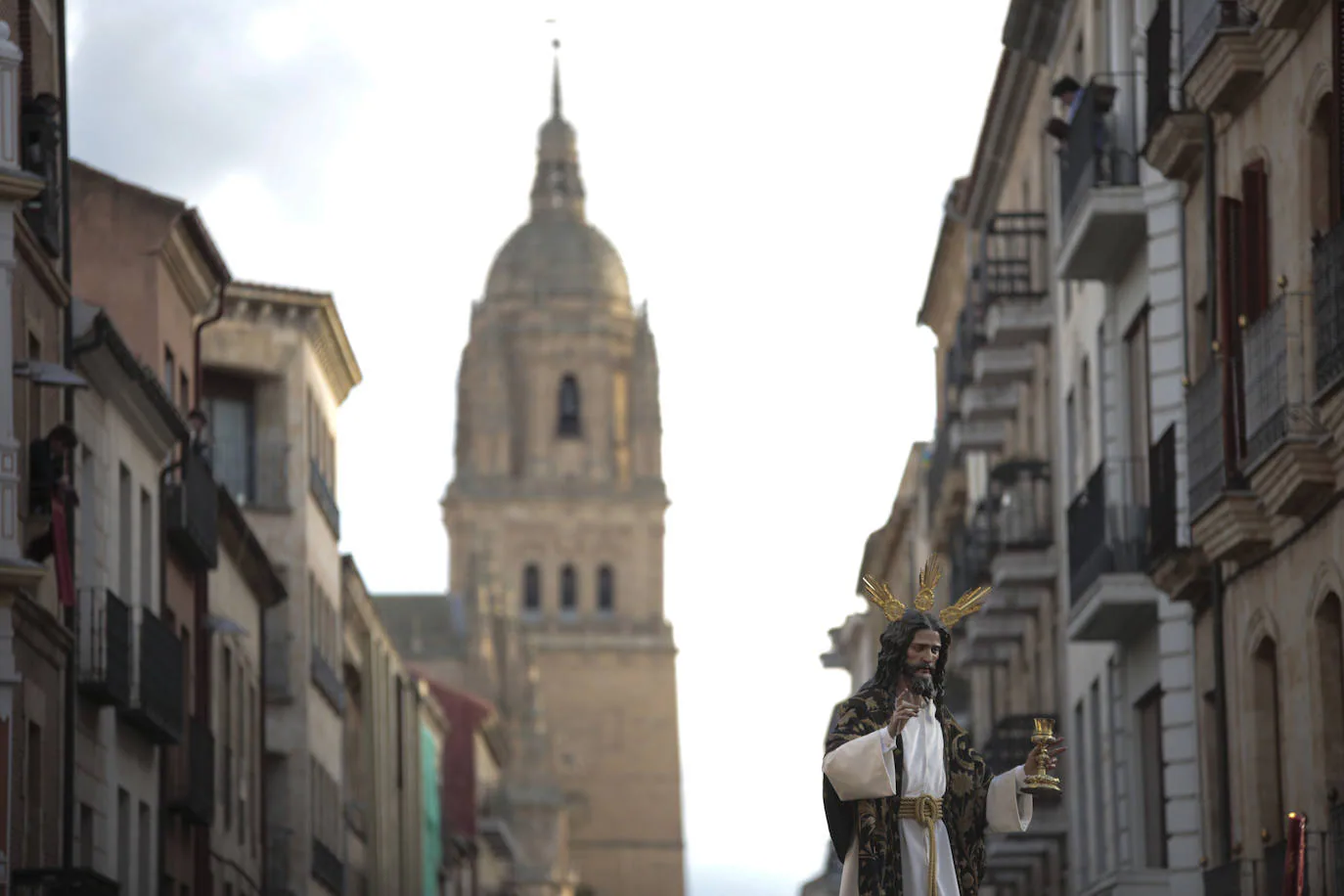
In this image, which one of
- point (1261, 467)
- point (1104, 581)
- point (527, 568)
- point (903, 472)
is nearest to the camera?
point (1261, 467)

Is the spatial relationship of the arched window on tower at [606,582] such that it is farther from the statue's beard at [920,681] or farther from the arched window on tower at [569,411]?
the statue's beard at [920,681]

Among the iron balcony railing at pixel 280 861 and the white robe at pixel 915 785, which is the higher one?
the iron balcony railing at pixel 280 861

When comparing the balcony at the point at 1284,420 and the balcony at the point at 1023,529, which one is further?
the balcony at the point at 1023,529

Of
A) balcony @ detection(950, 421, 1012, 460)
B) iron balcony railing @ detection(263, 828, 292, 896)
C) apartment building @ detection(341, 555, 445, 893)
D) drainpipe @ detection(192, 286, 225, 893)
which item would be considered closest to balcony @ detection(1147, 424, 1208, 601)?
drainpipe @ detection(192, 286, 225, 893)

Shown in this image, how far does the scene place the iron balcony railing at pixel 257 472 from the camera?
5775 centimetres

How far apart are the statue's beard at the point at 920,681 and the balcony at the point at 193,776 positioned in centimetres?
2640

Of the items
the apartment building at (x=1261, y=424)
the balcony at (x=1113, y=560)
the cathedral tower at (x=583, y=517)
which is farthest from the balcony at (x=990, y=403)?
the cathedral tower at (x=583, y=517)

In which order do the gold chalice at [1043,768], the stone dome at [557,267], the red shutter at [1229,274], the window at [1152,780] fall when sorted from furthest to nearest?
the stone dome at [557,267] < the window at [1152,780] < the red shutter at [1229,274] < the gold chalice at [1043,768]

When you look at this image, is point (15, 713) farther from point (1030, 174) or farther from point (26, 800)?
point (1030, 174)

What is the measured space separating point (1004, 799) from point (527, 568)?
486ft

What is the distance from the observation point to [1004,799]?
1652 cm

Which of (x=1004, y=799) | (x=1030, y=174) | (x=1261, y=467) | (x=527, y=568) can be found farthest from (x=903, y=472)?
(x=527, y=568)

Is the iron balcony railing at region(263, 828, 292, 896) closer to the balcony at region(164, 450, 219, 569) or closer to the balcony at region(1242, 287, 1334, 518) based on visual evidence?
the balcony at region(164, 450, 219, 569)

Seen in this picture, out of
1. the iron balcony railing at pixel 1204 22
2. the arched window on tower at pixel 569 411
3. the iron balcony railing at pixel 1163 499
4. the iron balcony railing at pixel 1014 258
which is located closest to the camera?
the iron balcony railing at pixel 1204 22
